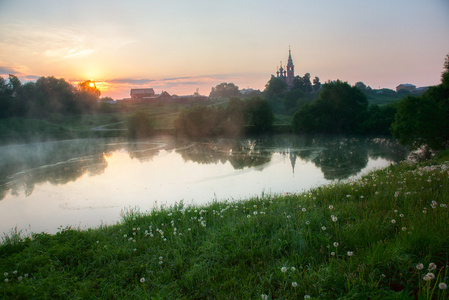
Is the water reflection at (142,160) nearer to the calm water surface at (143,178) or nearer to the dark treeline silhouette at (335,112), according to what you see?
the calm water surface at (143,178)

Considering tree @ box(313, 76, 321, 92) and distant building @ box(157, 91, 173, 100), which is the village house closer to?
distant building @ box(157, 91, 173, 100)

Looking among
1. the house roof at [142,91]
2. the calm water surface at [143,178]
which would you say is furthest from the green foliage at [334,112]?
the house roof at [142,91]

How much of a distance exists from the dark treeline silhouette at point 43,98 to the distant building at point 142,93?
29185 mm

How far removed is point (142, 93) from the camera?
100 m

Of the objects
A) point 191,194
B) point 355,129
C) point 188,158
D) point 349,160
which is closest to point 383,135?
point 355,129

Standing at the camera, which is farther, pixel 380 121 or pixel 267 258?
pixel 380 121

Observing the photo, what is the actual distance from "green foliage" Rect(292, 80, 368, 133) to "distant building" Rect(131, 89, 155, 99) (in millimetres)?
69965

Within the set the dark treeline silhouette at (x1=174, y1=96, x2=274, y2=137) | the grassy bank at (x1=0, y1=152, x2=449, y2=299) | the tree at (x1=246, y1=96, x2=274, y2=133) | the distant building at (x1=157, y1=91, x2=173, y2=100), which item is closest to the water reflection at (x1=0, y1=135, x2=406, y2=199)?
the grassy bank at (x1=0, y1=152, x2=449, y2=299)

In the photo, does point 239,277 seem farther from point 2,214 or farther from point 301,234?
point 2,214

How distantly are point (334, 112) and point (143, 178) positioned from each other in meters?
36.5

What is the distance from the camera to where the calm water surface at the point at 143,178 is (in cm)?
1241

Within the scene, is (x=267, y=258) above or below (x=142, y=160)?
above

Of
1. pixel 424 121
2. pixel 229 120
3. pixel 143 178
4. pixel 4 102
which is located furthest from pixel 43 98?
pixel 424 121

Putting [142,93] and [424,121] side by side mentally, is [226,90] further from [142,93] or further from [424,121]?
[424,121]
